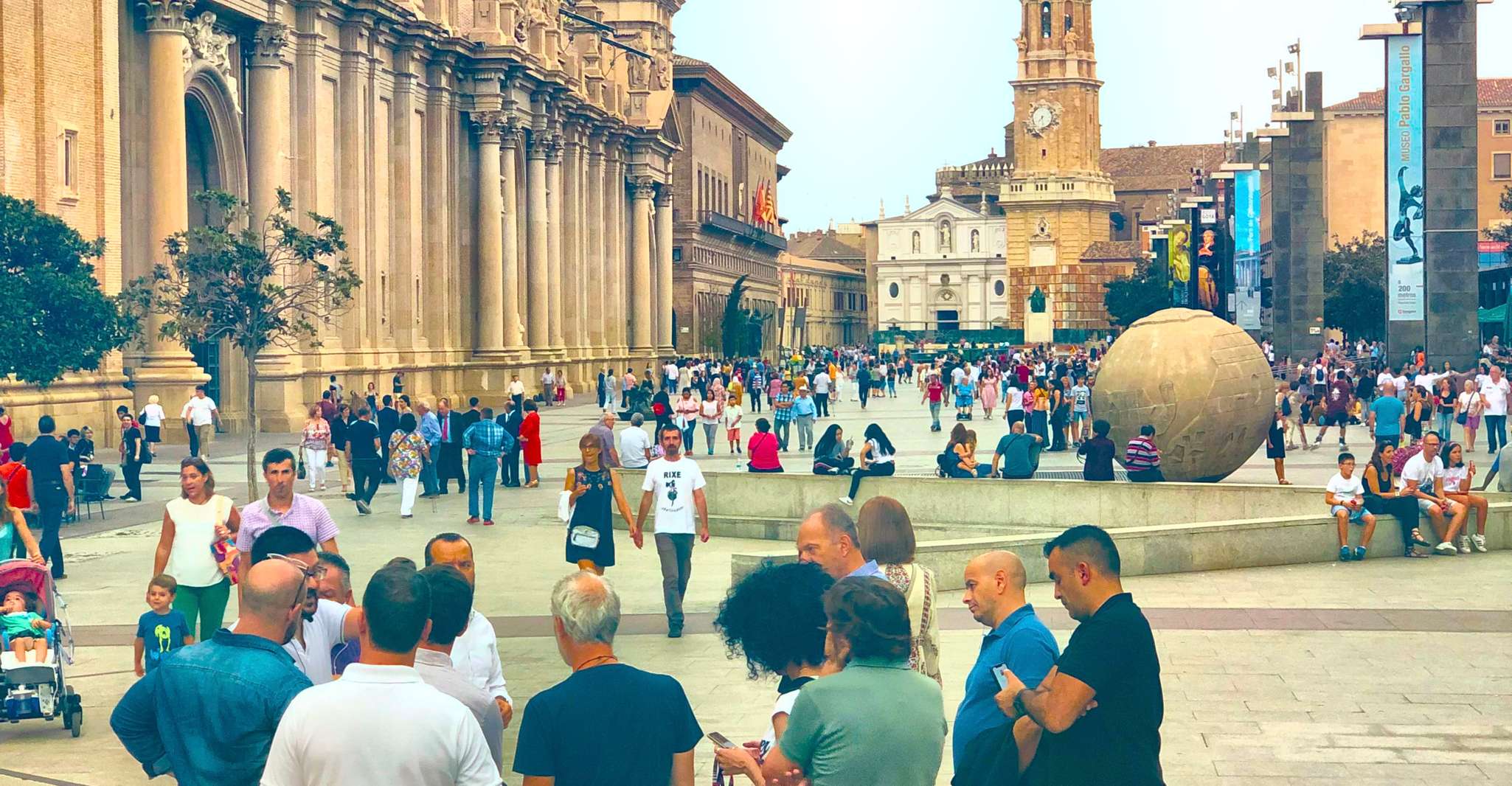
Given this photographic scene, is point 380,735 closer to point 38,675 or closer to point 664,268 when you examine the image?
point 38,675

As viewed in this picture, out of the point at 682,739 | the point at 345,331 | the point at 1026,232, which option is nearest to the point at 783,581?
the point at 682,739

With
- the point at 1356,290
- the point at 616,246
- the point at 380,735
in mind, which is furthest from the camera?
the point at 1356,290

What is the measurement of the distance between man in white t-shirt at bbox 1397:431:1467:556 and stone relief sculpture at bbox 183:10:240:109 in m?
25.0

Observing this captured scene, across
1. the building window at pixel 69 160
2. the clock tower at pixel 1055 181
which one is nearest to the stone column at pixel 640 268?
the building window at pixel 69 160

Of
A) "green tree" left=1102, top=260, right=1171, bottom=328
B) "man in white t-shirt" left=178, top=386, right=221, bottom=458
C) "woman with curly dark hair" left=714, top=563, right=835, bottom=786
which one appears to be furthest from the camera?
"green tree" left=1102, top=260, right=1171, bottom=328

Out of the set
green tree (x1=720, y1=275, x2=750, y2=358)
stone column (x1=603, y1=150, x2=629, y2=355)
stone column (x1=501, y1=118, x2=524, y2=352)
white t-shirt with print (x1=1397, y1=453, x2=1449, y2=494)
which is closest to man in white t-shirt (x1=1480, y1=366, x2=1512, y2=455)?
white t-shirt with print (x1=1397, y1=453, x2=1449, y2=494)

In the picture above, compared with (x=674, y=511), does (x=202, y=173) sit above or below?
above

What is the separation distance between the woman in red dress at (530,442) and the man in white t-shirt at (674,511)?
13447mm

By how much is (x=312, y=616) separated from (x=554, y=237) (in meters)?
56.1

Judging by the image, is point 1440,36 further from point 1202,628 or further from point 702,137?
point 702,137

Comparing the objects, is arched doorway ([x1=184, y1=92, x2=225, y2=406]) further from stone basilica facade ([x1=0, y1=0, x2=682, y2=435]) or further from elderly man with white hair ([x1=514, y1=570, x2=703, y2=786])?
elderly man with white hair ([x1=514, y1=570, x2=703, y2=786])

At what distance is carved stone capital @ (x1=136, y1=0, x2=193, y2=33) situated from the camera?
3356 centimetres

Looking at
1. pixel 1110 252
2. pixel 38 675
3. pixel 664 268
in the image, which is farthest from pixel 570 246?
pixel 1110 252

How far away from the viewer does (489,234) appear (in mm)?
52812
